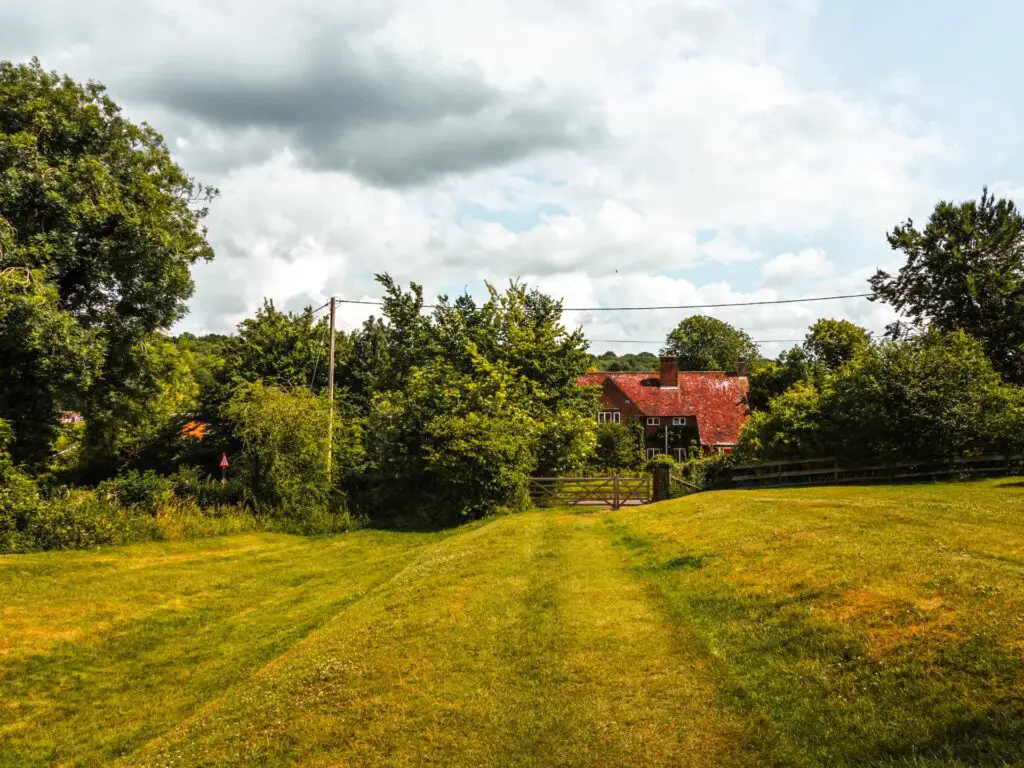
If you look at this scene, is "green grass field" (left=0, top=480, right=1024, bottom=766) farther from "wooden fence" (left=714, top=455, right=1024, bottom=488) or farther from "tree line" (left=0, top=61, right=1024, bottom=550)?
"wooden fence" (left=714, top=455, right=1024, bottom=488)

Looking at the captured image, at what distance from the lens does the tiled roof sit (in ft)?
206

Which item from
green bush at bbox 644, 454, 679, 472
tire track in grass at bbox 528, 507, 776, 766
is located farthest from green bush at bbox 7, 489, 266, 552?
green bush at bbox 644, 454, 679, 472

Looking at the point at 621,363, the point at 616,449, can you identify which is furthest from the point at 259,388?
the point at 621,363

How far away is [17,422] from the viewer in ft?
75.4

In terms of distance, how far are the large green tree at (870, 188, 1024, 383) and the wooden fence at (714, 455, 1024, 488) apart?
15.5 m

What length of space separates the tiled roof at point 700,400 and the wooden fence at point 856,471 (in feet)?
97.1

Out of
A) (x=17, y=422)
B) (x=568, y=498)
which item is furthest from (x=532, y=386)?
(x=17, y=422)

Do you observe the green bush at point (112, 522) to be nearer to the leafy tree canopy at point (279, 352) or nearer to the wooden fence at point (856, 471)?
the leafy tree canopy at point (279, 352)

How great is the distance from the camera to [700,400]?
65.6 meters

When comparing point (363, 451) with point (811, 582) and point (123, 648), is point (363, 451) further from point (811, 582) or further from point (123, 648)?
point (811, 582)

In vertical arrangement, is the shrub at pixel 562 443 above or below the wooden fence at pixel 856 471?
above

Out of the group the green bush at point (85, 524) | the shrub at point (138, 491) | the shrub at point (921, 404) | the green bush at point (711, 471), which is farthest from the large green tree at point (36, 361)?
the shrub at point (921, 404)

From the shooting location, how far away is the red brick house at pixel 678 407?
6317 cm

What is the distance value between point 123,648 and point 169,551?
897 centimetres
